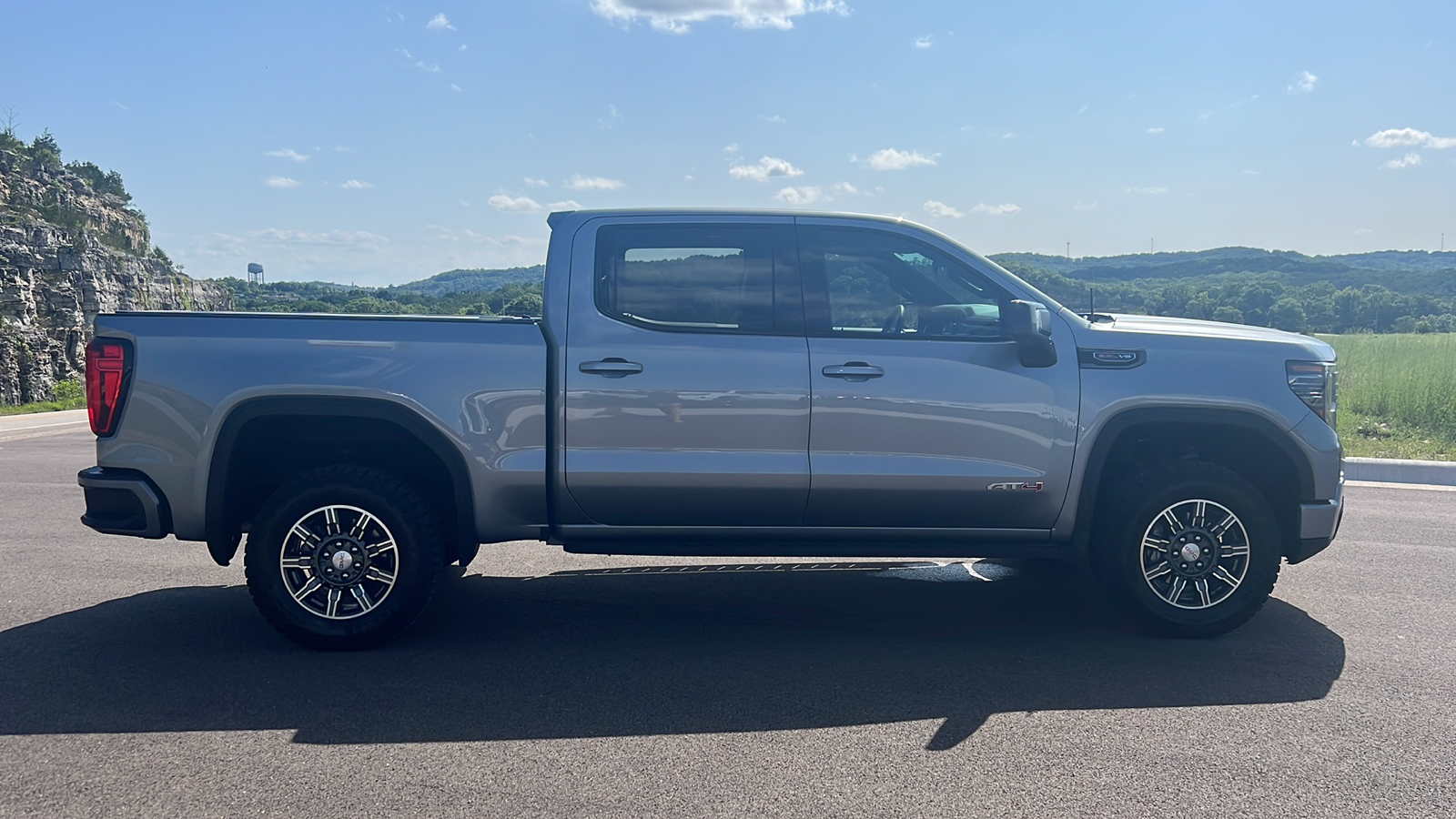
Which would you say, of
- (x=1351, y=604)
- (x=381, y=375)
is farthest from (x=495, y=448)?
(x=1351, y=604)

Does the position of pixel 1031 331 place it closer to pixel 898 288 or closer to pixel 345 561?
pixel 898 288

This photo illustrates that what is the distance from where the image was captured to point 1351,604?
5.88m

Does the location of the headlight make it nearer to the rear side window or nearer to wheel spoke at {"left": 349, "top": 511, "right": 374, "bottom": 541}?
the rear side window

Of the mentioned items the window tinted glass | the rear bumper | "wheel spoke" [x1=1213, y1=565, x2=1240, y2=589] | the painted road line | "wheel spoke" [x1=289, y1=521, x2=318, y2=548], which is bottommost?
the painted road line

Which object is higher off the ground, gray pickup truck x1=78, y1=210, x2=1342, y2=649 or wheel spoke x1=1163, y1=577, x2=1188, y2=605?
gray pickup truck x1=78, y1=210, x2=1342, y2=649

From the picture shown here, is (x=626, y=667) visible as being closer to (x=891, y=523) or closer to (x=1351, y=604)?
(x=891, y=523)

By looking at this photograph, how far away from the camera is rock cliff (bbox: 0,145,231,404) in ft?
105

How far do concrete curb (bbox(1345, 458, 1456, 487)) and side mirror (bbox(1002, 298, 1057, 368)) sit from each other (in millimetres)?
7319

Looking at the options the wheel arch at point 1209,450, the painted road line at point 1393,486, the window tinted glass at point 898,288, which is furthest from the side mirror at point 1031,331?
the painted road line at point 1393,486

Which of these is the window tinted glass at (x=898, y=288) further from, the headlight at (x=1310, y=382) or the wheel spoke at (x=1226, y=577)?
the wheel spoke at (x=1226, y=577)

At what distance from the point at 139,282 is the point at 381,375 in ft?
173

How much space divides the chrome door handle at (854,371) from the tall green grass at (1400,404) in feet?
33.4

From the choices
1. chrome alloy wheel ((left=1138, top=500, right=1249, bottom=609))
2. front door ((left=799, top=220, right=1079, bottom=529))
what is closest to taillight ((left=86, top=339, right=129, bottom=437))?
front door ((left=799, top=220, right=1079, bottom=529))

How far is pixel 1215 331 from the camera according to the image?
5426 millimetres
